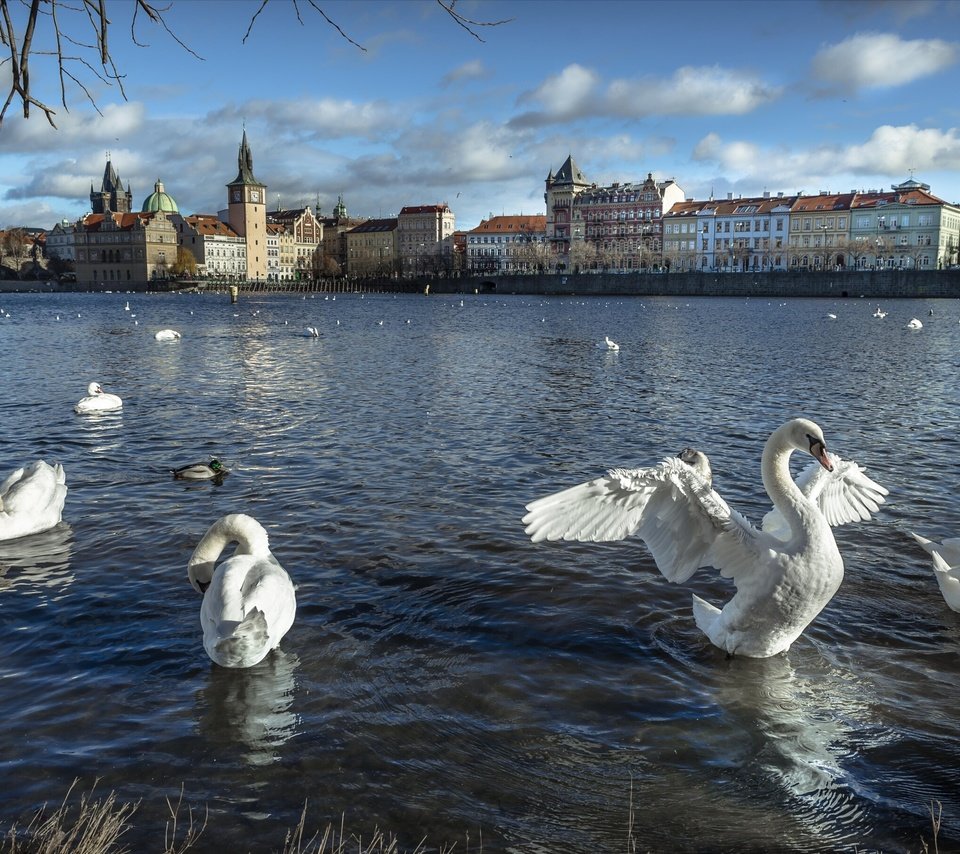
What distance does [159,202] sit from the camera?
156m

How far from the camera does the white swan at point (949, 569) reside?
6.23 metres

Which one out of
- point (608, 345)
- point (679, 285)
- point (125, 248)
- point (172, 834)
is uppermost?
point (125, 248)

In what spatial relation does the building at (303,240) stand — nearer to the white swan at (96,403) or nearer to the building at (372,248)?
the building at (372,248)

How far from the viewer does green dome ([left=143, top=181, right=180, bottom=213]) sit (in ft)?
509

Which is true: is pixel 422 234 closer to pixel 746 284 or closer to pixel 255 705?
pixel 746 284

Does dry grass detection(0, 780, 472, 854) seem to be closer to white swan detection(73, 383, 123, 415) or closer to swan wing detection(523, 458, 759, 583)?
swan wing detection(523, 458, 759, 583)

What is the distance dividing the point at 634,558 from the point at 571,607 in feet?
4.30

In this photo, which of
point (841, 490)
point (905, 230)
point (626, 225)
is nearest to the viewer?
point (841, 490)

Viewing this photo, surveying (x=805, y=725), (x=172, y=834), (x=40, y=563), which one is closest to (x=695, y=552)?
(x=805, y=725)

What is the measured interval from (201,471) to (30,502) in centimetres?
239

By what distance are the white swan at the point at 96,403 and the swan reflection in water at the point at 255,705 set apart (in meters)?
10.9

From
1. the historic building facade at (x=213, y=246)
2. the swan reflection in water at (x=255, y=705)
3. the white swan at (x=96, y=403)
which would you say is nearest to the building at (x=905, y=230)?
the historic building facade at (x=213, y=246)

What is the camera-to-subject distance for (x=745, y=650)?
5.53 metres

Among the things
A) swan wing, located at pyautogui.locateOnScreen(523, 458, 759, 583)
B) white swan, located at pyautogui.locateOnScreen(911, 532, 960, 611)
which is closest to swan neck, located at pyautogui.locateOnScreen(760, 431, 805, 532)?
swan wing, located at pyautogui.locateOnScreen(523, 458, 759, 583)
